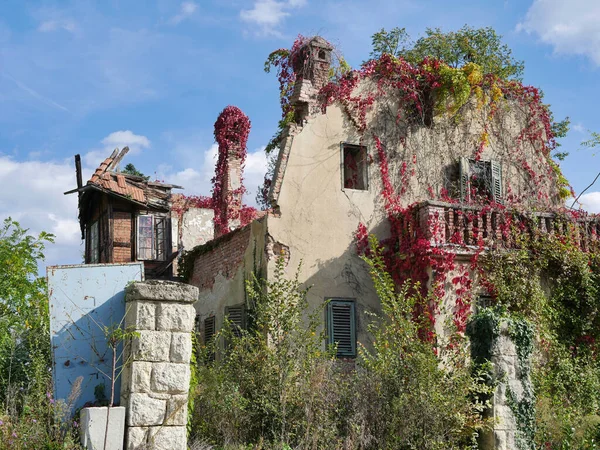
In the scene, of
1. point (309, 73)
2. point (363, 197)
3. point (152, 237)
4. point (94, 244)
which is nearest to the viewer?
point (363, 197)

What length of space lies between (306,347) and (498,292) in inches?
196

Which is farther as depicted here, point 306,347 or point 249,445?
point 306,347

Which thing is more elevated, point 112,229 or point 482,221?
point 112,229

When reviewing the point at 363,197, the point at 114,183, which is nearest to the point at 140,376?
the point at 363,197

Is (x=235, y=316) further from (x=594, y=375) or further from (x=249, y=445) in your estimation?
(x=594, y=375)

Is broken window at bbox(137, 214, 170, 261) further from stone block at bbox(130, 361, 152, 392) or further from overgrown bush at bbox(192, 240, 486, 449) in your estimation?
stone block at bbox(130, 361, 152, 392)

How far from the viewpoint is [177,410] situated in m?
7.31

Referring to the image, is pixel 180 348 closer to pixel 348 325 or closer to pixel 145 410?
pixel 145 410

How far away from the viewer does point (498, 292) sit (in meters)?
12.8

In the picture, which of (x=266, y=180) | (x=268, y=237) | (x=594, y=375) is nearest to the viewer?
(x=594, y=375)

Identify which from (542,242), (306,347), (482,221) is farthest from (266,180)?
(306,347)

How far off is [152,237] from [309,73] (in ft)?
36.1

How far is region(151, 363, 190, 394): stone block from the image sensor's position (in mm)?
7327

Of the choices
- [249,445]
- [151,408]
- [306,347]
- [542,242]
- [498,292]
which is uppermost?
[542,242]
